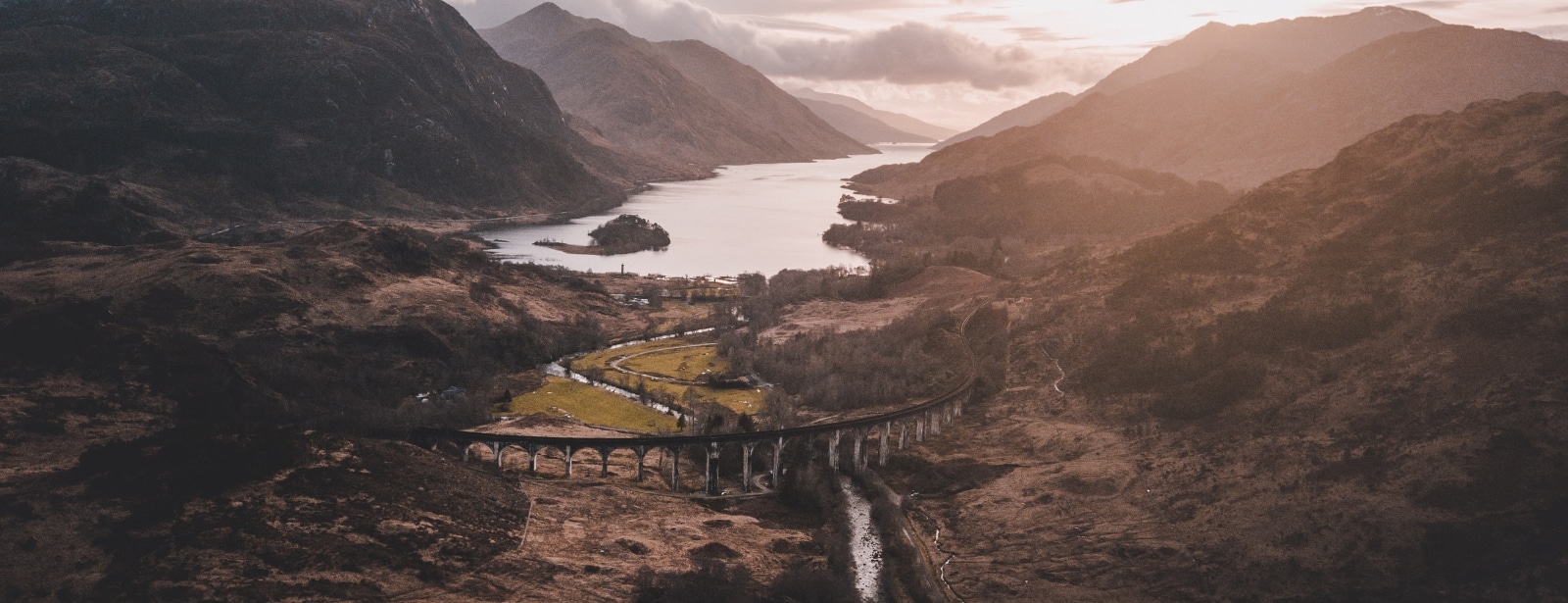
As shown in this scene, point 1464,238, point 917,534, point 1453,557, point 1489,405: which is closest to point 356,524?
point 917,534

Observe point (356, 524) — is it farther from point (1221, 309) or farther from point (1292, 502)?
point (1221, 309)

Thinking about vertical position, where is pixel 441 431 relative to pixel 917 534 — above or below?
above

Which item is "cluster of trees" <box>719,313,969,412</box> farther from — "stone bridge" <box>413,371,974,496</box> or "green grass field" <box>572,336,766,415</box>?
"stone bridge" <box>413,371,974,496</box>

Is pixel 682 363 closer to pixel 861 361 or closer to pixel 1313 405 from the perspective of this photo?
pixel 861 361

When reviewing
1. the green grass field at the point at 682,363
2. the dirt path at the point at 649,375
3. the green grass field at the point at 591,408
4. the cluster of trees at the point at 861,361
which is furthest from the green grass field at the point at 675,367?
the green grass field at the point at 591,408

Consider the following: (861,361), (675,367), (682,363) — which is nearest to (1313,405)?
(861,361)

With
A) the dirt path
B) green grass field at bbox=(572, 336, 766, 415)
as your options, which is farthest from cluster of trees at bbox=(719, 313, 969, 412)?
the dirt path
